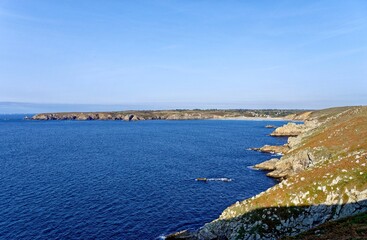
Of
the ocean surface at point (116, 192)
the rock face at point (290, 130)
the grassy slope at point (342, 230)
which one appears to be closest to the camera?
the grassy slope at point (342, 230)

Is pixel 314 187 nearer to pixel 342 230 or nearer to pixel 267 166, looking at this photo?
pixel 342 230

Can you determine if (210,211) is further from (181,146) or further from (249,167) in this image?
(181,146)

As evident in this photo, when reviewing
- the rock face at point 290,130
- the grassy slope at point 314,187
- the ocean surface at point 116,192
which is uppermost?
the grassy slope at point 314,187

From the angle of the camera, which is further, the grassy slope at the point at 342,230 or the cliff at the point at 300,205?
the cliff at the point at 300,205

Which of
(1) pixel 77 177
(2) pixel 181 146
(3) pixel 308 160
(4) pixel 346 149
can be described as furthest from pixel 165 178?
(2) pixel 181 146

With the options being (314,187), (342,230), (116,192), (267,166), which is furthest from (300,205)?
(267,166)

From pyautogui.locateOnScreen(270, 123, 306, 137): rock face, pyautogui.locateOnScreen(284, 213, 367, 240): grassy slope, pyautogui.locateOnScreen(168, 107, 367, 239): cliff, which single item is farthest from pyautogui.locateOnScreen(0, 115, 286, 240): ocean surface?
pyautogui.locateOnScreen(270, 123, 306, 137): rock face

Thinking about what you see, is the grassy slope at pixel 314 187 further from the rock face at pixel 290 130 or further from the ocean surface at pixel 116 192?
the rock face at pixel 290 130

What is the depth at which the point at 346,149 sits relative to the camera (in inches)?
1997

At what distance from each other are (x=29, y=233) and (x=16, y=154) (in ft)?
251

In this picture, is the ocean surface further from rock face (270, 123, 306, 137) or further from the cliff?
rock face (270, 123, 306, 137)

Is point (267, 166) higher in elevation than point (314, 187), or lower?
lower

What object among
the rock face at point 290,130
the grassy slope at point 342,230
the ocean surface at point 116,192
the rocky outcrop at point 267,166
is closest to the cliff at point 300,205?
the grassy slope at point 342,230

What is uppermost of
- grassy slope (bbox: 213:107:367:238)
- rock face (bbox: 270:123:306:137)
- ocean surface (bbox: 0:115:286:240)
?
grassy slope (bbox: 213:107:367:238)
